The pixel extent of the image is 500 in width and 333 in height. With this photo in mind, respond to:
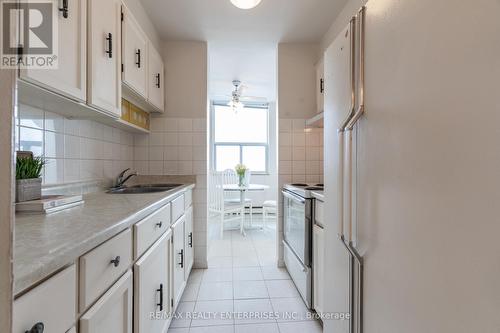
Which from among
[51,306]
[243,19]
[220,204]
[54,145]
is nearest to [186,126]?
[243,19]

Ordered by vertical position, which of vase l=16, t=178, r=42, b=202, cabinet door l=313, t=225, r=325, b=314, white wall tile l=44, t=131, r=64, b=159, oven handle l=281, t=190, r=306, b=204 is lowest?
cabinet door l=313, t=225, r=325, b=314

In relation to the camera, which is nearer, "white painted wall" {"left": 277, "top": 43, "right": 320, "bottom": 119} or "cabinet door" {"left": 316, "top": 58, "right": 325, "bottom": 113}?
"cabinet door" {"left": 316, "top": 58, "right": 325, "bottom": 113}

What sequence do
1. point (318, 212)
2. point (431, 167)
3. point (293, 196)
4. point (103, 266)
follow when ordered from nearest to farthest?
1. point (431, 167)
2. point (103, 266)
3. point (318, 212)
4. point (293, 196)

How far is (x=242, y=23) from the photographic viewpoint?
2240 mm

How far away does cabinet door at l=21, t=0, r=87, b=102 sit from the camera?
2.92 ft

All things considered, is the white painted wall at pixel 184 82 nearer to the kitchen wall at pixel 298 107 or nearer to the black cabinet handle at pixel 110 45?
the kitchen wall at pixel 298 107

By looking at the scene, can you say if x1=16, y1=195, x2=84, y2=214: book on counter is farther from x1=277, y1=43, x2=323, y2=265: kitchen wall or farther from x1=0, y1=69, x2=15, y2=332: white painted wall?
x1=277, y1=43, x2=323, y2=265: kitchen wall

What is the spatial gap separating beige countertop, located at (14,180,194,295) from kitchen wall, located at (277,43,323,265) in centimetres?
183

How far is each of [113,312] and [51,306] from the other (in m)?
0.33

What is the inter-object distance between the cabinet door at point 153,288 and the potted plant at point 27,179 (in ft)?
1.77

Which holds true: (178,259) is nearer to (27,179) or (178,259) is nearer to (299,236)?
(299,236)

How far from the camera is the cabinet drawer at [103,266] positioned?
628 mm

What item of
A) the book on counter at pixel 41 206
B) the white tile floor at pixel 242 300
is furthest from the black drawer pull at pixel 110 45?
the white tile floor at pixel 242 300

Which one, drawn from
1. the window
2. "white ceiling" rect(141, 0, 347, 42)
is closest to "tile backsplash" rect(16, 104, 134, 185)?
"white ceiling" rect(141, 0, 347, 42)
